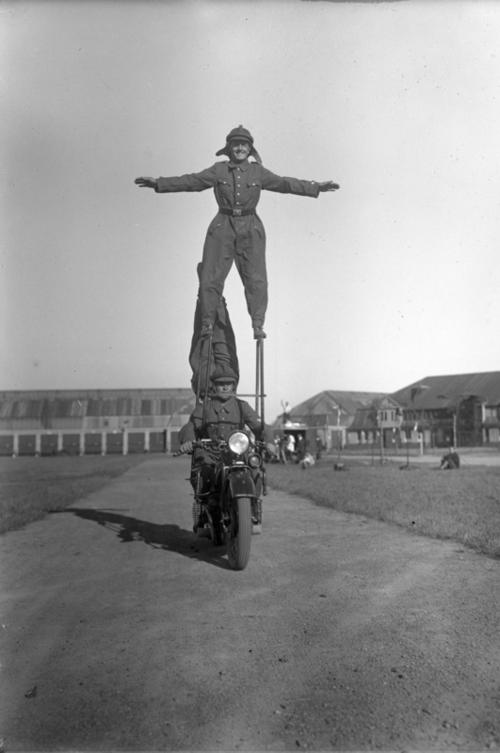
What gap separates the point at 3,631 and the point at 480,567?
425cm

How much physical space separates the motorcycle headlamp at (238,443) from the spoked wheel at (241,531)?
567 millimetres

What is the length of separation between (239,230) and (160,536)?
4.30 meters

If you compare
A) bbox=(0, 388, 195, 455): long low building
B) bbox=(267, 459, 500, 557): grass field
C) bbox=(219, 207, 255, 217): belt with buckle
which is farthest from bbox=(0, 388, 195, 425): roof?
bbox=(219, 207, 255, 217): belt with buckle

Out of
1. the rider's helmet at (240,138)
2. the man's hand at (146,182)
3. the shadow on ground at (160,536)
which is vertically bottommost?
the shadow on ground at (160,536)

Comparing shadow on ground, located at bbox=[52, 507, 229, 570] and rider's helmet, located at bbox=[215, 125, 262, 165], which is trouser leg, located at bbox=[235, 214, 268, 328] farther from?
shadow on ground, located at bbox=[52, 507, 229, 570]

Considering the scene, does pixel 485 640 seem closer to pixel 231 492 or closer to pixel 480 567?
pixel 480 567

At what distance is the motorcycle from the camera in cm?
620

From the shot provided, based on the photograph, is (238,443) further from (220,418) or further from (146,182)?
(146,182)

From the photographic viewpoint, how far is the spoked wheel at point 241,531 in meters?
6.14

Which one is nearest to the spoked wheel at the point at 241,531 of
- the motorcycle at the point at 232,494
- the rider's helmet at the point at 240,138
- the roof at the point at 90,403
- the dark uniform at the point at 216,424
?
the motorcycle at the point at 232,494

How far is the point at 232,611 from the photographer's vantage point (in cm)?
478

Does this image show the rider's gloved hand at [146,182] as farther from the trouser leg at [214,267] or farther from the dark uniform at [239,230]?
the trouser leg at [214,267]

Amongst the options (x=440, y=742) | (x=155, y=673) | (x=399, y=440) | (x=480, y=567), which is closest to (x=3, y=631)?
(x=155, y=673)

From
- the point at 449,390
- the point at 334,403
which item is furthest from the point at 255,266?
the point at 334,403
